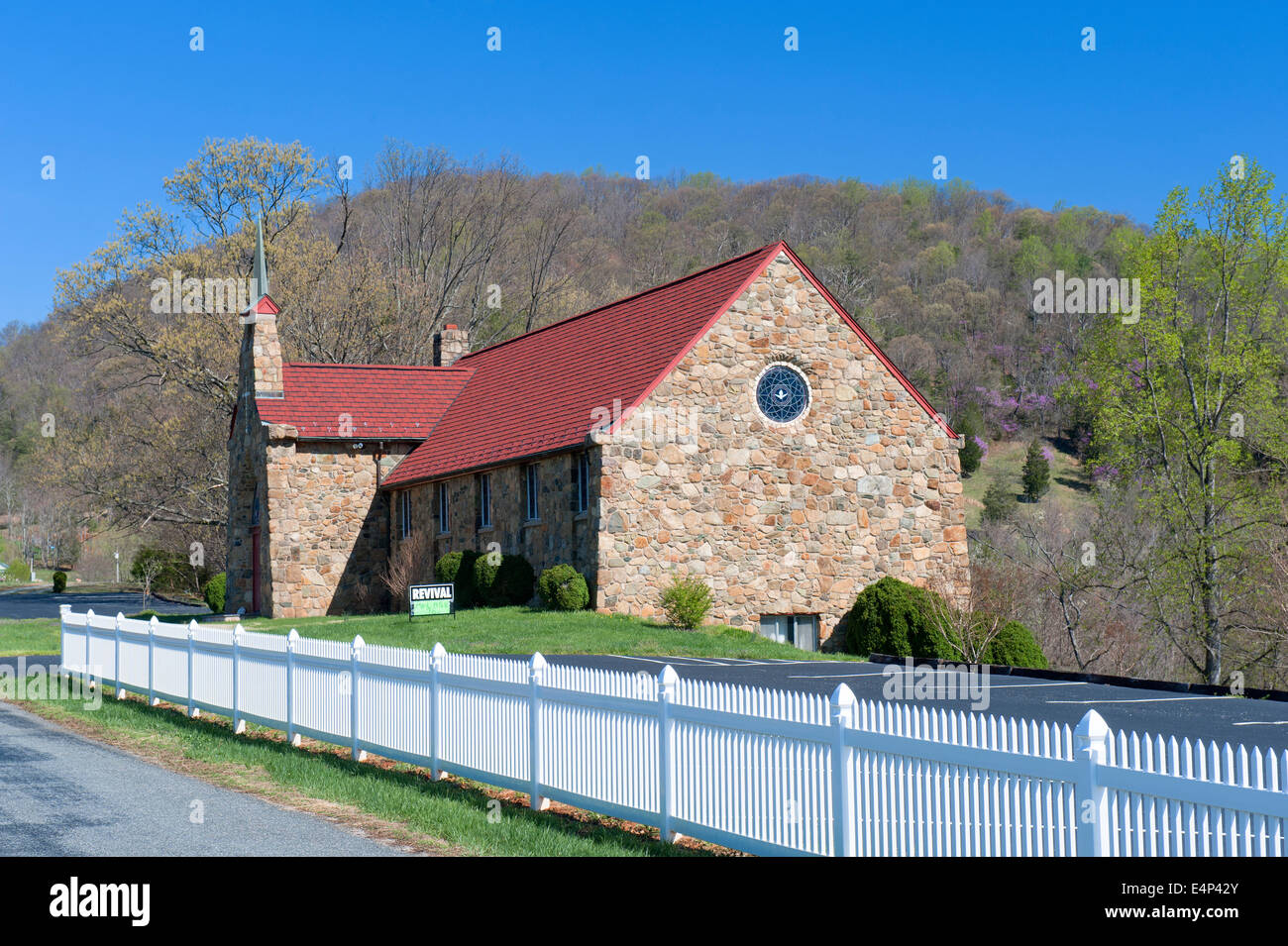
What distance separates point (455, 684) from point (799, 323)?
18717 millimetres

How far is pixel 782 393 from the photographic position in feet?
94.1

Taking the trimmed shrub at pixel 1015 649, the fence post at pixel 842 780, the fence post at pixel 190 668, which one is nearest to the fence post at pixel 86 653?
the fence post at pixel 190 668

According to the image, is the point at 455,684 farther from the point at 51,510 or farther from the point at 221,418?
the point at 51,510

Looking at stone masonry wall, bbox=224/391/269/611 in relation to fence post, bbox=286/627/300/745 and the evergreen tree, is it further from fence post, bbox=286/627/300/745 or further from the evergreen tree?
the evergreen tree

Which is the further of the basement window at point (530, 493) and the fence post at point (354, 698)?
the basement window at point (530, 493)

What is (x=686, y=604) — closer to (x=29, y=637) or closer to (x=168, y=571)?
(x=29, y=637)

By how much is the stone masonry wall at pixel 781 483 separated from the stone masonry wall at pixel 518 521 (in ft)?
2.70

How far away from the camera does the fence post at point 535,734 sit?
1070 centimetres

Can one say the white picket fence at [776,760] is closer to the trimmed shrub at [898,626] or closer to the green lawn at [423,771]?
the green lawn at [423,771]

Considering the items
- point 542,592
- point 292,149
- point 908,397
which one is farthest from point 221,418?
point 908,397

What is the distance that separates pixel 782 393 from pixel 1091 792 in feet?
74.3

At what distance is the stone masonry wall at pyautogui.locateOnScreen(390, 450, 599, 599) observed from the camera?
27.3m

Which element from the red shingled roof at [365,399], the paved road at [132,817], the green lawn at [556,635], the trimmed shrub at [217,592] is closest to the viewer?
the paved road at [132,817]
